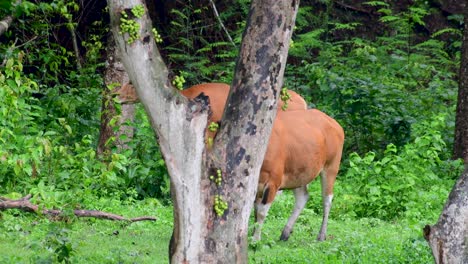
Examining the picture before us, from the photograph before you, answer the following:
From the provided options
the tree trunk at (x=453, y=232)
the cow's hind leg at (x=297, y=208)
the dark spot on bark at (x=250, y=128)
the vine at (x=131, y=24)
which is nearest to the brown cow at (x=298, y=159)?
the cow's hind leg at (x=297, y=208)

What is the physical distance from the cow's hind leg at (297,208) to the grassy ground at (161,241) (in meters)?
0.12

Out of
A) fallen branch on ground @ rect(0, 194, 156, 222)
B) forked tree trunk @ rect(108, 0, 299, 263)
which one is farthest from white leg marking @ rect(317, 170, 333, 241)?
forked tree trunk @ rect(108, 0, 299, 263)

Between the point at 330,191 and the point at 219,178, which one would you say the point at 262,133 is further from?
the point at 330,191

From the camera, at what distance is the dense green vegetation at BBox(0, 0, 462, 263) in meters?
9.48

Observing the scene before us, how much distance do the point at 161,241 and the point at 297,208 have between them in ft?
6.47

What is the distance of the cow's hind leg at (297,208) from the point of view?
1078 centimetres

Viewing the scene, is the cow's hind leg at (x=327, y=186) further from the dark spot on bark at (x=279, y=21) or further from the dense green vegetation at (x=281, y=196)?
the dark spot on bark at (x=279, y=21)

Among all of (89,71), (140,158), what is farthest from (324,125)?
(89,71)

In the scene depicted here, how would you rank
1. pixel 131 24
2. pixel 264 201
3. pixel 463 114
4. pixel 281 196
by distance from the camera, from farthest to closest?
1. pixel 463 114
2. pixel 281 196
3. pixel 264 201
4. pixel 131 24

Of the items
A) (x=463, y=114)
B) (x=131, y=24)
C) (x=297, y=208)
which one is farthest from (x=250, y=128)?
(x=463, y=114)

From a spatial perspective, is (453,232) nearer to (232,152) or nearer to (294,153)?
(232,152)

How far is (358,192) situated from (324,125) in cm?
169

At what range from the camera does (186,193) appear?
6914 mm

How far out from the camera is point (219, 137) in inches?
277
